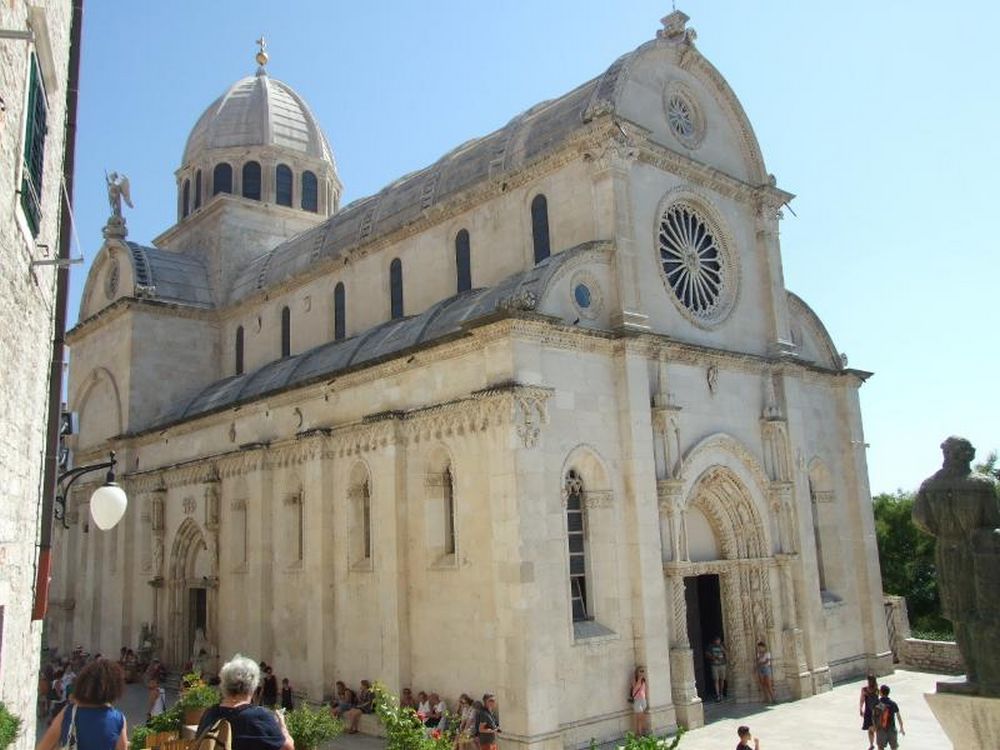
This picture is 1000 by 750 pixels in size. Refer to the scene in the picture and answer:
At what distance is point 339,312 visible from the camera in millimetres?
26125

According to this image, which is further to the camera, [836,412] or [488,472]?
[836,412]

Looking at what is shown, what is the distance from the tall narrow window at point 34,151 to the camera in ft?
27.2

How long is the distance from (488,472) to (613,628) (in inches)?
152

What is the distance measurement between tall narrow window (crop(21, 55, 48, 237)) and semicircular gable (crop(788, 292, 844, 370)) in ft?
65.5

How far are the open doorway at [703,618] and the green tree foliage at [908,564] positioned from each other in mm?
18738

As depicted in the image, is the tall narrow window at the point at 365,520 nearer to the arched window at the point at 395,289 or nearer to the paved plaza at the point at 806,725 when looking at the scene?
the paved plaza at the point at 806,725

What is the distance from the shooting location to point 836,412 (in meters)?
25.2

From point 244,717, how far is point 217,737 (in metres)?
0.20

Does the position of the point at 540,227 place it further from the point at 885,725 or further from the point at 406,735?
the point at 406,735

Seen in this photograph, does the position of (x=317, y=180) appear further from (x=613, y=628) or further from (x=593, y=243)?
(x=613, y=628)

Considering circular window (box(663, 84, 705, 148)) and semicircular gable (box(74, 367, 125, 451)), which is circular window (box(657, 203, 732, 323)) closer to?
circular window (box(663, 84, 705, 148))

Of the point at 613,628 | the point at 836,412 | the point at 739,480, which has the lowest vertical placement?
the point at 613,628


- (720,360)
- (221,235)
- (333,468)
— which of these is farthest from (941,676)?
(221,235)

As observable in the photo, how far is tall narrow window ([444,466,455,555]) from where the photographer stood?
58.3 feet
